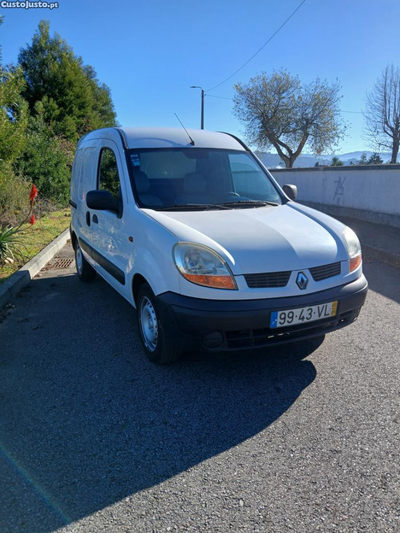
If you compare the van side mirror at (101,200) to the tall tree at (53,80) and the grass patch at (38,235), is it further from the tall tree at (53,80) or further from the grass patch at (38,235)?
the tall tree at (53,80)

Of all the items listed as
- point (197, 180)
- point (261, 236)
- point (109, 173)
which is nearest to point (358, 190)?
point (197, 180)

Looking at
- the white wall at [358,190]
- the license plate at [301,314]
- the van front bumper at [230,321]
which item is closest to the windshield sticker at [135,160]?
the van front bumper at [230,321]

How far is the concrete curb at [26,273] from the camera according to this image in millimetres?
5145

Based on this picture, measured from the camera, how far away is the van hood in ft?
9.62

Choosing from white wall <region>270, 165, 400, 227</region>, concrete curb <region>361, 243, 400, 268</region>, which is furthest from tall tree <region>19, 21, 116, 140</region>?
concrete curb <region>361, 243, 400, 268</region>

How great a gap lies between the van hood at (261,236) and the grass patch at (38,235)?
3.57 meters

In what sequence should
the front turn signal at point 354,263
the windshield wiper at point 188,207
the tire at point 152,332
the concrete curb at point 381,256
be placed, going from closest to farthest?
the tire at point 152,332
the front turn signal at point 354,263
the windshield wiper at point 188,207
the concrete curb at point 381,256

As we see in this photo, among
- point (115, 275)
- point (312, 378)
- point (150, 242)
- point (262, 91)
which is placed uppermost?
point (262, 91)

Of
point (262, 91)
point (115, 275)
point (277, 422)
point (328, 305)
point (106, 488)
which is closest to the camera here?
point (106, 488)

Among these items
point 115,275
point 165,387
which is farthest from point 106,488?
point 115,275

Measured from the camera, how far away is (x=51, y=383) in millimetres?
3219

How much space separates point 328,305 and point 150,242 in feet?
4.81

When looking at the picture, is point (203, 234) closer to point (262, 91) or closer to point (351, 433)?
point (351, 433)

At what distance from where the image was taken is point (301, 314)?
2.93m
